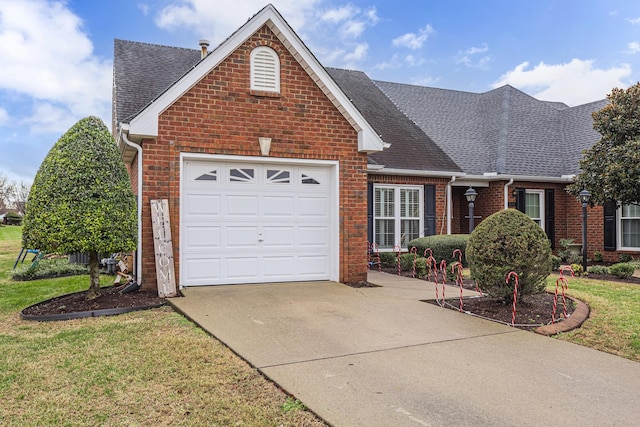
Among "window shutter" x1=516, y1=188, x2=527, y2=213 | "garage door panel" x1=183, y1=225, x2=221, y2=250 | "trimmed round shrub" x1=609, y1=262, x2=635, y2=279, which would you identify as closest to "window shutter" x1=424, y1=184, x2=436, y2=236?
"window shutter" x1=516, y1=188, x2=527, y2=213

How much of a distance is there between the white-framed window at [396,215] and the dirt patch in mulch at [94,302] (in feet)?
25.6

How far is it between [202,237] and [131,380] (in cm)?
466

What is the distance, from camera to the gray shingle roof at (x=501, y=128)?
1666cm

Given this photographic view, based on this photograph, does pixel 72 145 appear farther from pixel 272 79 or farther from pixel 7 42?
pixel 7 42

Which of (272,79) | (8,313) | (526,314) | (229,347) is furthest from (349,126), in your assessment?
(8,313)

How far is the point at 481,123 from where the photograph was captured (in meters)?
19.2

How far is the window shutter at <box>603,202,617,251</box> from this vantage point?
15484mm

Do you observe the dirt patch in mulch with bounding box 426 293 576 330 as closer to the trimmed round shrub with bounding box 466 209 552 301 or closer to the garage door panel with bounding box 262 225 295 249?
the trimmed round shrub with bounding box 466 209 552 301

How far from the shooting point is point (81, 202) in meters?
7.41

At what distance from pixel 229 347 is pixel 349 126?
5.80 m

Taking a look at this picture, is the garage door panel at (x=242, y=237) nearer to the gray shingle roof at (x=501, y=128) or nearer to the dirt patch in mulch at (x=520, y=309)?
the dirt patch in mulch at (x=520, y=309)

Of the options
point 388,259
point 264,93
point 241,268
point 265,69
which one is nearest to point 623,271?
point 388,259

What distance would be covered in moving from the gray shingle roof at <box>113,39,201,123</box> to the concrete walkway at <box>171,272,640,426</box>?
6.23 meters

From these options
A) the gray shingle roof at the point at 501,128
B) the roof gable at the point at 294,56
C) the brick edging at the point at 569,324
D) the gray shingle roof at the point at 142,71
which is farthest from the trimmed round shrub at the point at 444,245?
the gray shingle roof at the point at 142,71
